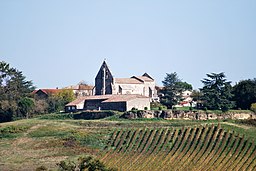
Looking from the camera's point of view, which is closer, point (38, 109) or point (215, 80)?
point (215, 80)

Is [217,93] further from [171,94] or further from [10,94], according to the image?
[10,94]

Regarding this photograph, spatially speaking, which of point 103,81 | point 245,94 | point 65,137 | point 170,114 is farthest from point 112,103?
point 65,137

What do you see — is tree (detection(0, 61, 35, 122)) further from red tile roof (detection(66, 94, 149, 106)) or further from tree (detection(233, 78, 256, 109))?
tree (detection(233, 78, 256, 109))

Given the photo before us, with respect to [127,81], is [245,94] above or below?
below

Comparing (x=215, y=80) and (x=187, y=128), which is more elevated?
(x=215, y=80)

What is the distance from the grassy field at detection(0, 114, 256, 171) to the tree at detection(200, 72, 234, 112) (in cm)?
1170

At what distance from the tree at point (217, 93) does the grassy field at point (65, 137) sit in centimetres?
1170

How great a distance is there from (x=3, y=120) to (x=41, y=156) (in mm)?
31499

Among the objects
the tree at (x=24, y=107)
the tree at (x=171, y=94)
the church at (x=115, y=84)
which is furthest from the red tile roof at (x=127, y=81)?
the tree at (x=24, y=107)

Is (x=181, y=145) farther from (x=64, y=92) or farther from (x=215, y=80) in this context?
(x=64, y=92)

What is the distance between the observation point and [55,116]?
83.3 metres

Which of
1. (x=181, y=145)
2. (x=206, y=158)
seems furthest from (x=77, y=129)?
(x=206, y=158)

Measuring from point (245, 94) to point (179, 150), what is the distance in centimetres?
3527

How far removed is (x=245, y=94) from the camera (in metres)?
87.8
